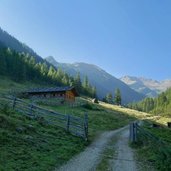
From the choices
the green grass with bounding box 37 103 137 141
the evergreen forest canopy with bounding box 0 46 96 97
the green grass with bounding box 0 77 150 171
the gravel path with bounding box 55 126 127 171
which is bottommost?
the gravel path with bounding box 55 126 127 171

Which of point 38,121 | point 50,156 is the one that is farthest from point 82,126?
point 50,156

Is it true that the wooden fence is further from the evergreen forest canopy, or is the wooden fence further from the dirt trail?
the evergreen forest canopy

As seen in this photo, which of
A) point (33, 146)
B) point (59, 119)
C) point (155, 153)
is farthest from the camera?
point (59, 119)

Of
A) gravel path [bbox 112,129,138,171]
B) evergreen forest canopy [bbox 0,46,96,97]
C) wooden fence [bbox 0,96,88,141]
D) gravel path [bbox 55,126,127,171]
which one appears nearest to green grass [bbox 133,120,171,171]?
gravel path [bbox 112,129,138,171]

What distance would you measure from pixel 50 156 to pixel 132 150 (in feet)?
32.8

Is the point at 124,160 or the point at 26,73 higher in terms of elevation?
the point at 26,73

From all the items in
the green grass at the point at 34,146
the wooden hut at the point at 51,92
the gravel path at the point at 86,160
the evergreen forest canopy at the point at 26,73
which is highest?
the evergreen forest canopy at the point at 26,73

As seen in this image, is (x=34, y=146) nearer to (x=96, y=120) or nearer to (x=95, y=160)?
(x=95, y=160)

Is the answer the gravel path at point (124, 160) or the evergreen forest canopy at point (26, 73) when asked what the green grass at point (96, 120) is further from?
the evergreen forest canopy at point (26, 73)

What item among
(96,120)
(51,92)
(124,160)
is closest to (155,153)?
(124,160)

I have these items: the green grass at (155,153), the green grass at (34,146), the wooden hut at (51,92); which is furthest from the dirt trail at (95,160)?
the wooden hut at (51,92)

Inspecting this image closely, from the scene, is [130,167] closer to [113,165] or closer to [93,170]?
[113,165]

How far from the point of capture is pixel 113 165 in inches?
890

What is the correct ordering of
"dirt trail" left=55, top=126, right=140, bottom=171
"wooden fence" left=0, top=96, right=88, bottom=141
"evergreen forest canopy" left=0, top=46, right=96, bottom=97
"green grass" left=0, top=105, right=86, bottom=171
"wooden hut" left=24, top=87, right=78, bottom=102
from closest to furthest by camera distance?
"green grass" left=0, top=105, right=86, bottom=171
"dirt trail" left=55, top=126, right=140, bottom=171
"wooden fence" left=0, top=96, right=88, bottom=141
"wooden hut" left=24, top=87, right=78, bottom=102
"evergreen forest canopy" left=0, top=46, right=96, bottom=97
